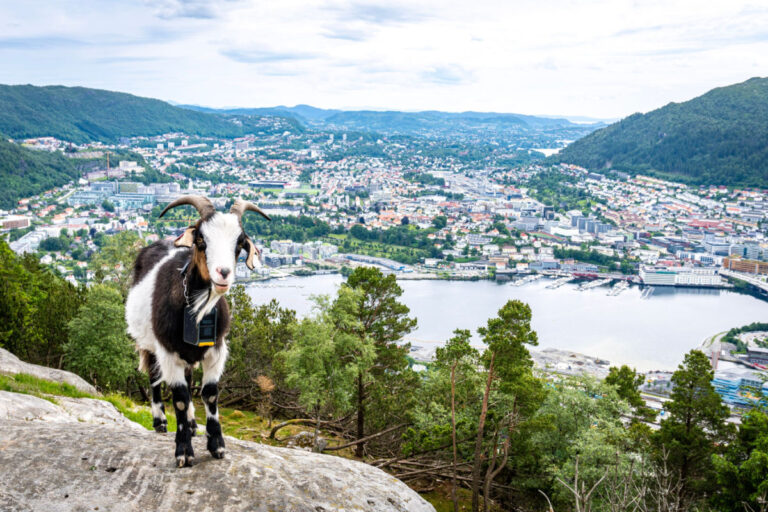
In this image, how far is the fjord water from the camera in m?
31.5

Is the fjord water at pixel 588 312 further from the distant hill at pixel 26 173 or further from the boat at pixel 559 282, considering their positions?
the distant hill at pixel 26 173

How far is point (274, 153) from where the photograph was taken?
13350 cm

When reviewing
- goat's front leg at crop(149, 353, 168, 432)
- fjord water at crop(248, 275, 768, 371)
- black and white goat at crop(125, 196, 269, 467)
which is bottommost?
fjord water at crop(248, 275, 768, 371)

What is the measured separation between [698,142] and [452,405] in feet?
332

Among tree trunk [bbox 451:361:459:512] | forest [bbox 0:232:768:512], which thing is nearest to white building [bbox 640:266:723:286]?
forest [bbox 0:232:768:512]

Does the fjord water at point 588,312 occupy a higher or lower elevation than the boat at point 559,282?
lower

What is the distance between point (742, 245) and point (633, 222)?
53.0ft

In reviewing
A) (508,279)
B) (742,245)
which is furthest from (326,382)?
(742,245)

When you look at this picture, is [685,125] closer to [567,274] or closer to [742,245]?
[742,245]

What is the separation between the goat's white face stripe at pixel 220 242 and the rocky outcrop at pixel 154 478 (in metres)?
0.95

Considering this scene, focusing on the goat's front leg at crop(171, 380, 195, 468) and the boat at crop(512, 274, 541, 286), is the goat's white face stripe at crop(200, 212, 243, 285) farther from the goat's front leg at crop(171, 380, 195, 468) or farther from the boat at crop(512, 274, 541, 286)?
the boat at crop(512, 274, 541, 286)

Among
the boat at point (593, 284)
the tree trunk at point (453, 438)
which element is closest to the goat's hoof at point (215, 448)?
the tree trunk at point (453, 438)

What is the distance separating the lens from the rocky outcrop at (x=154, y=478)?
2.42 metres

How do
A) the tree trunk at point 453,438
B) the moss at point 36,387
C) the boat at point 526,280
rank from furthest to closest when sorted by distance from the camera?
the boat at point 526,280, the tree trunk at point 453,438, the moss at point 36,387
